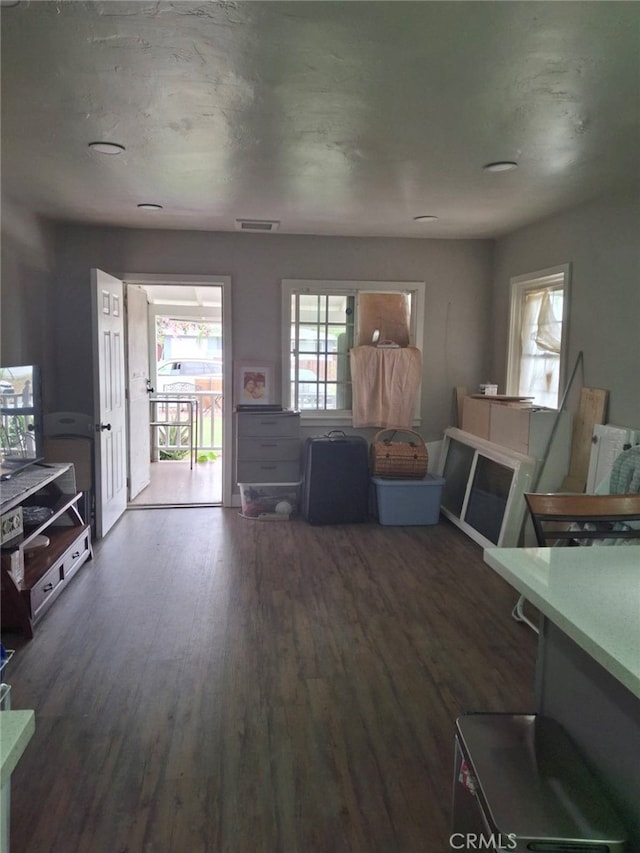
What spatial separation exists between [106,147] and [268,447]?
2537 mm

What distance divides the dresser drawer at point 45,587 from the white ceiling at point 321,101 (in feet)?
7.15

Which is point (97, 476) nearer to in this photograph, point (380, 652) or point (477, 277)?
point (380, 652)

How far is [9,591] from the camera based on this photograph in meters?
2.67

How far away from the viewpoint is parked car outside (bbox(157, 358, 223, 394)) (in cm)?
739

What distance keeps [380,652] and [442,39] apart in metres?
2.45

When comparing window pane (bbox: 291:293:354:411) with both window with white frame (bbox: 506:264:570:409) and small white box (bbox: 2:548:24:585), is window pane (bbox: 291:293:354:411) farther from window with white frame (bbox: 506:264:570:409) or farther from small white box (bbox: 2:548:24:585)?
small white box (bbox: 2:548:24:585)

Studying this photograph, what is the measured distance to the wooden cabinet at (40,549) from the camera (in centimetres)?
271

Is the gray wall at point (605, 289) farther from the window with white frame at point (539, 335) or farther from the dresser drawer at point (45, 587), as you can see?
the dresser drawer at point (45, 587)

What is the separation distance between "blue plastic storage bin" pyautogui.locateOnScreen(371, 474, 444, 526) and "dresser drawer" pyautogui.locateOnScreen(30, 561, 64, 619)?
2433 millimetres

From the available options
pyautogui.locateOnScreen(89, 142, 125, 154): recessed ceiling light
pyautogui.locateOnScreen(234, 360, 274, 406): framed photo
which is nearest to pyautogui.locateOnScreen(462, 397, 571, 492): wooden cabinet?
pyautogui.locateOnScreen(234, 360, 274, 406): framed photo

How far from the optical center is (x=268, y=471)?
470 centimetres

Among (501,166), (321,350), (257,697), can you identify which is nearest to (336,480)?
(321,350)

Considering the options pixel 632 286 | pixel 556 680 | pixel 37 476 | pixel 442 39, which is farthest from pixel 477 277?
pixel 556 680

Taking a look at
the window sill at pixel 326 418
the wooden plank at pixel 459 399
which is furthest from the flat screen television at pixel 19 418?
the wooden plank at pixel 459 399
